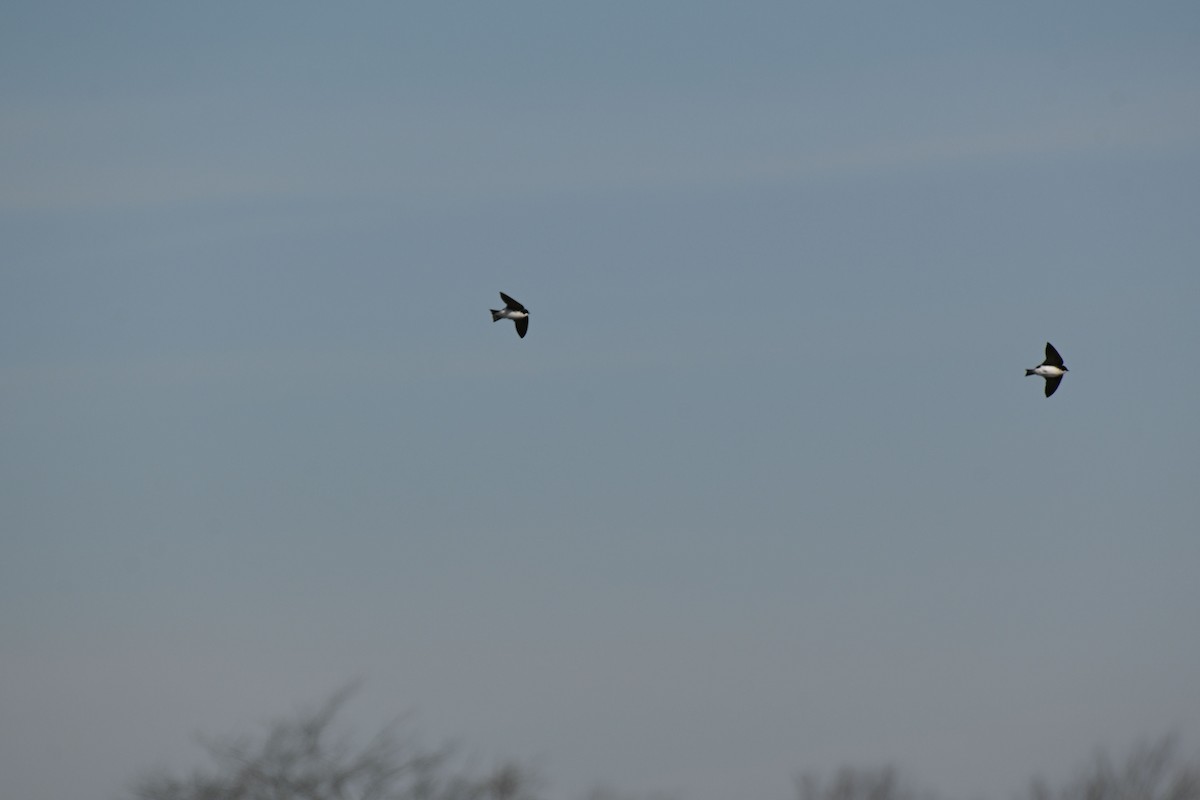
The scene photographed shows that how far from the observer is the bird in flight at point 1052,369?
52.1 meters

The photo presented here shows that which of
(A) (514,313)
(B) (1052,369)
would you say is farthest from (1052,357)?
(A) (514,313)

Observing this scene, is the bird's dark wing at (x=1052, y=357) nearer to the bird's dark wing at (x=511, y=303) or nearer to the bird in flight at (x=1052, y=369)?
the bird in flight at (x=1052, y=369)

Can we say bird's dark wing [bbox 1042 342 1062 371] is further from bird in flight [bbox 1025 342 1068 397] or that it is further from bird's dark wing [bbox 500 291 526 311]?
bird's dark wing [bbox 500 291 526 311]

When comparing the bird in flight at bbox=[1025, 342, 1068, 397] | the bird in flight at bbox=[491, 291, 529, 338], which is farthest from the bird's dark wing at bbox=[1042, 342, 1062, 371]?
the bird in flight at bbox=[491, 291, 529, 338]

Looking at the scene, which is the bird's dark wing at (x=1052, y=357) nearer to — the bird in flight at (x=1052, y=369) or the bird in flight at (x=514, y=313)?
the bird in flight at (x=1052, y=369)

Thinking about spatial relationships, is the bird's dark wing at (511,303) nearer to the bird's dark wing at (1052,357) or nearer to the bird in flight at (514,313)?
the bird in flight at (514,313)

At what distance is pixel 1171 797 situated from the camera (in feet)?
181

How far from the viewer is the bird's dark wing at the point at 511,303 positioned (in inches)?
2133

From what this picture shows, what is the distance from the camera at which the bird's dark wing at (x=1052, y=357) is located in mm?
52250

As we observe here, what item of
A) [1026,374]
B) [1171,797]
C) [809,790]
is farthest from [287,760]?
[809,790]

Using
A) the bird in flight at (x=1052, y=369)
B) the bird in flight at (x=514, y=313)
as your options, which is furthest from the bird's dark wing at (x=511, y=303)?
the bird in flight at (x=1052, y=369)

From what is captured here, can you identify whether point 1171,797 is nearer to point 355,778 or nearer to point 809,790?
point 809,790

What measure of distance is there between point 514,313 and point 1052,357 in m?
12.4

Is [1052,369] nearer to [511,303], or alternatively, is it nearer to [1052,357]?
[1052,357]
